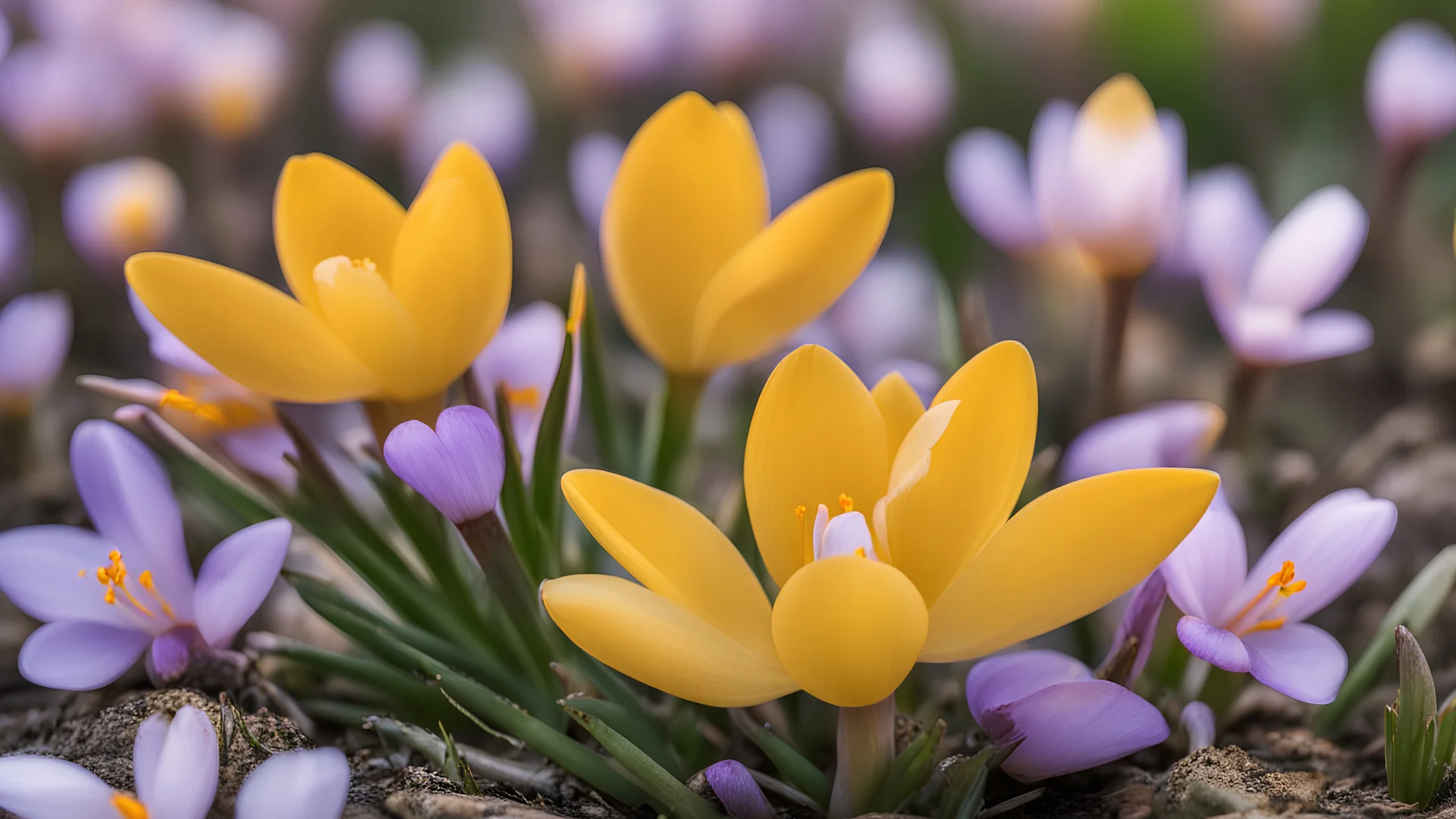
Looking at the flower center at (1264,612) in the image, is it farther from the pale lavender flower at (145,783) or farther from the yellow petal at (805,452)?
the pale lavender flower at (145,783)

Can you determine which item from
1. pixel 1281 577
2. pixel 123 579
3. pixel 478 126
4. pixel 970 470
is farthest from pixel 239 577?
pixel 478 126

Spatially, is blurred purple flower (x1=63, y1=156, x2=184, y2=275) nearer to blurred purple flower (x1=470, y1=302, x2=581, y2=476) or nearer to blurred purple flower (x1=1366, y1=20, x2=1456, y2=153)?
blurred purple flower (x1=470, y1=302, x2=581, y2=476)

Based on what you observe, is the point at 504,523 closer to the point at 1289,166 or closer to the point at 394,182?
the point at 394,182

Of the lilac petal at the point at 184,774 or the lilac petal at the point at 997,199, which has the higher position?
the lilac petal at the point at 997,199

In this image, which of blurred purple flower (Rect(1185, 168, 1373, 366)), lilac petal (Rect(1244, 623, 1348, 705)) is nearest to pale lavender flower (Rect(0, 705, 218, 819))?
lilac petal (Rect(1244, 623, 1348, 705))

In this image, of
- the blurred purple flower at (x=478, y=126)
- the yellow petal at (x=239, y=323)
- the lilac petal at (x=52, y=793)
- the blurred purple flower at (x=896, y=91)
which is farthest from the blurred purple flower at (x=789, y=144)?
the lilac petal at (x=52, y=793)

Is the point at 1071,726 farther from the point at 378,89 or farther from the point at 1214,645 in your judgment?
the point at 378,89
